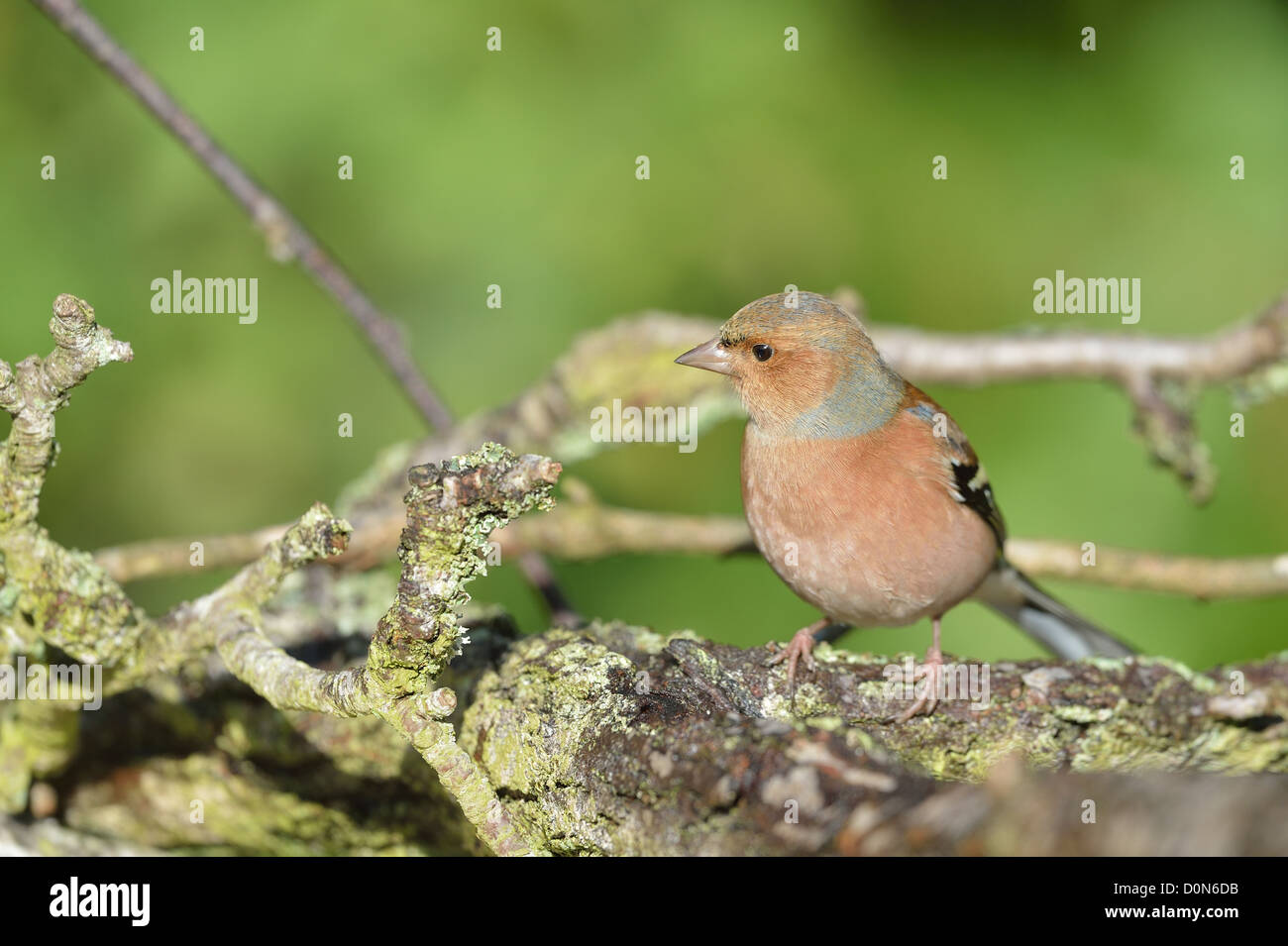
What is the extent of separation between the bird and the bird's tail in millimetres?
117

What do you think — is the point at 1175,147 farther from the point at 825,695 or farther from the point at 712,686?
the point at 712,686

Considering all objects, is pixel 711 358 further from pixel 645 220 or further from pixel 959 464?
pixel 645 220

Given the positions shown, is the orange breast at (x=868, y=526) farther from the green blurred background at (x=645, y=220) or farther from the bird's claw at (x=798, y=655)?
the green blurred background at (x=645, y=220)

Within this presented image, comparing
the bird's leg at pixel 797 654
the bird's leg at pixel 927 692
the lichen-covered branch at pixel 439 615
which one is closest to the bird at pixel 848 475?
the bird's leg at pixel 927 692

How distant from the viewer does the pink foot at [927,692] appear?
300 cm

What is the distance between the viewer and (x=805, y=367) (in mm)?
3863

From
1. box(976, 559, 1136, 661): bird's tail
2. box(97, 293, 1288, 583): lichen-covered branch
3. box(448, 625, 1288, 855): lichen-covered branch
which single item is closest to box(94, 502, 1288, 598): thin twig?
box(97, 293, 1288, 583): lichen-covered branch

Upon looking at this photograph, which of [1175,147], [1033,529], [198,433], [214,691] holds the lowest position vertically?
[214,691]

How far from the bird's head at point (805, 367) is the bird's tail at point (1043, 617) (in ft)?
2.93

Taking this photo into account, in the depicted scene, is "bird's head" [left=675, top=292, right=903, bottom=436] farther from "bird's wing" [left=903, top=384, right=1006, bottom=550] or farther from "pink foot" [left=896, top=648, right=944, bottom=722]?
"pink foot" [left=896, top=648, right=944, bottom=722]

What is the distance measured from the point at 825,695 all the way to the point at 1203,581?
189cm

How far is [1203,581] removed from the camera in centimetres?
416

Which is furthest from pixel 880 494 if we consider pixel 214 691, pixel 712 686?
pixel 214 691

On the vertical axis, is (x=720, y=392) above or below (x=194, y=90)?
below
